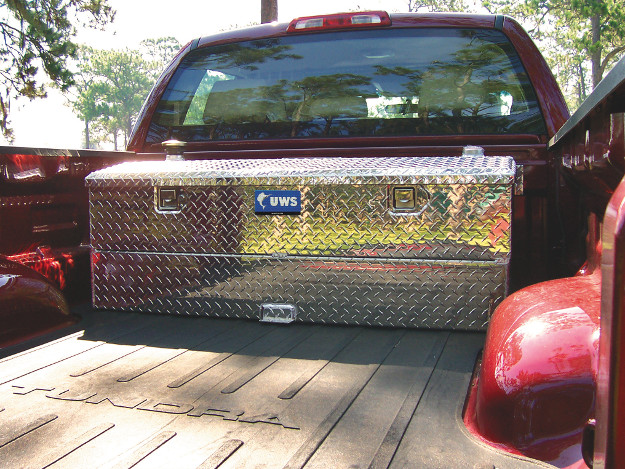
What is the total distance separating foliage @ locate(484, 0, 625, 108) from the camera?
23.0 meters

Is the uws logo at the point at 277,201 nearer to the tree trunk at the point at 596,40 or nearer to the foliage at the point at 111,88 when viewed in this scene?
the tree trunk at the point at 596,40

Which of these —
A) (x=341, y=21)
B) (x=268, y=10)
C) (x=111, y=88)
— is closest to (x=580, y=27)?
(x=268, y=10)

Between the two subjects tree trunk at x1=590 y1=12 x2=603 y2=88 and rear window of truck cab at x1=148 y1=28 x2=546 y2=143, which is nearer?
rear window of truck cab at x1=148 y1=28 x2=546 y2=143

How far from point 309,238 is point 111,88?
81.4 m

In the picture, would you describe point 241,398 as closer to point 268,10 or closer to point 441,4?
point 268,10

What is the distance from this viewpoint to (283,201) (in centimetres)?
211

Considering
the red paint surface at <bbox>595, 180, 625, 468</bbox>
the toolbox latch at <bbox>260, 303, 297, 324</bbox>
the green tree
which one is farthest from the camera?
the green tree

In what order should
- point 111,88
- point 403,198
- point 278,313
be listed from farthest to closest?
point 111,88
point 278,313
point 403,198

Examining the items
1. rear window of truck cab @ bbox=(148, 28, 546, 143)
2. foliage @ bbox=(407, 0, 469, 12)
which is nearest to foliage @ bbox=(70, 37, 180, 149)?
foliage @ bbox=(407, 0, 469, 12)

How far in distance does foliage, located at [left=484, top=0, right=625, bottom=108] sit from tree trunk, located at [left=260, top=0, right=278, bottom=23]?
50.3ft

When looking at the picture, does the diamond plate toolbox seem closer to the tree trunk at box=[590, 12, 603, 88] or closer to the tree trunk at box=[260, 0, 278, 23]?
the tree trunk at box=[260, 0, 278, 23]

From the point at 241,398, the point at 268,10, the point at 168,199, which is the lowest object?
the point at 241,398

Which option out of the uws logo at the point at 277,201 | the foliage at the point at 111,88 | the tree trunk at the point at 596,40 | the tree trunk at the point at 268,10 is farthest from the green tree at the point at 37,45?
the foliage at the point at 111,88

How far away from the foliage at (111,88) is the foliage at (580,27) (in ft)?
183
